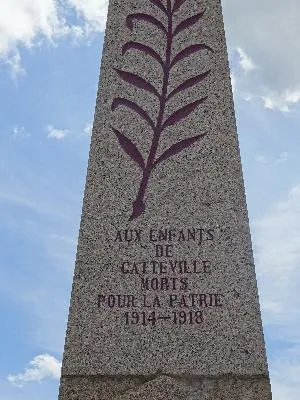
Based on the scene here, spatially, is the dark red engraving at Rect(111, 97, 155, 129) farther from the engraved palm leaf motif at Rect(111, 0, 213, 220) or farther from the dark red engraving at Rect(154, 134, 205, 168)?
the dark red engraving at Rect(154, 134, 205, 168)

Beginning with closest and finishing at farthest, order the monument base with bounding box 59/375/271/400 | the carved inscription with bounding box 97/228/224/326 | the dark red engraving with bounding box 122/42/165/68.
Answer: the monument base with bounding box 59/375/271/400
the carved inscription with bounding box 97/228/224/326
the dark red engraving with bounding box 122/42/165/68

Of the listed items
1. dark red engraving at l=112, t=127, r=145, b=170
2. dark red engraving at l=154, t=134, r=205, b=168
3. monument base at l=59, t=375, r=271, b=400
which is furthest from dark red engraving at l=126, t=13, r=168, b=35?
monument base at l=59, t=375, r=271, b=400

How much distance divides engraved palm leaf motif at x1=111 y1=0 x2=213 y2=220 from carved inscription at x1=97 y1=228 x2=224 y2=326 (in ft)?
1.40

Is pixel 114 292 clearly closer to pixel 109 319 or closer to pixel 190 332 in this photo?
pixel 109 319

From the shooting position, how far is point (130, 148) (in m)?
6.81

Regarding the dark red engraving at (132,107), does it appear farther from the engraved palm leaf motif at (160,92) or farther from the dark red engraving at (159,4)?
the dark red engraving at (159,4)

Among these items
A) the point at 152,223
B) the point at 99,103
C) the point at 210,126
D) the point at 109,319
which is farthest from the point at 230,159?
the point at 109,319

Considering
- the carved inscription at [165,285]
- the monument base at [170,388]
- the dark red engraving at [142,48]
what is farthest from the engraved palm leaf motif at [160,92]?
the monument base at [170,388]

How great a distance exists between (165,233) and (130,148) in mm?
1041

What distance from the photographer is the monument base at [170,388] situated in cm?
564

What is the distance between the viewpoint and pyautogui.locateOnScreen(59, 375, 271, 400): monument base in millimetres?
5641

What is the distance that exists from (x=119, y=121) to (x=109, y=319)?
6.93ft

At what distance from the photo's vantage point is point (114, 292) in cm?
612

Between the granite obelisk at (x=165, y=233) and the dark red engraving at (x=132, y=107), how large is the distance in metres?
0.01
